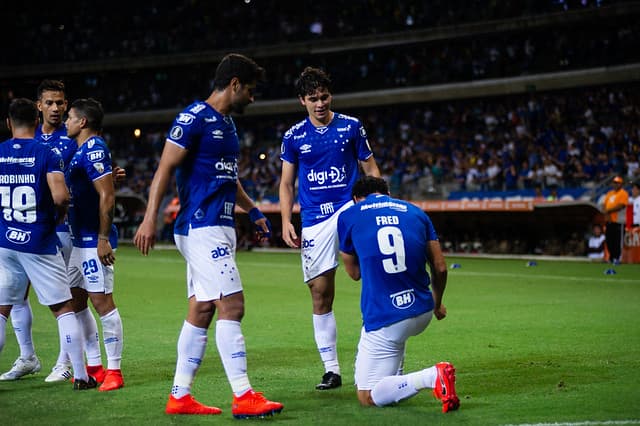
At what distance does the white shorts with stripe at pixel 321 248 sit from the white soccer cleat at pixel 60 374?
7.64ft

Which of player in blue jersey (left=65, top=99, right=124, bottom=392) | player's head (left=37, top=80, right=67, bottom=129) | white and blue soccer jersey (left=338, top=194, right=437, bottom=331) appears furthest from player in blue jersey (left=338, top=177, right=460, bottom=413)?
player's head (left=37, top=80, right=67, bottom=129)

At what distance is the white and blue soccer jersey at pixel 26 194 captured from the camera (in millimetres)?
7375

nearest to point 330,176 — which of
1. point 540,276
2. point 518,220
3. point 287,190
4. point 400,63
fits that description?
point 287,190

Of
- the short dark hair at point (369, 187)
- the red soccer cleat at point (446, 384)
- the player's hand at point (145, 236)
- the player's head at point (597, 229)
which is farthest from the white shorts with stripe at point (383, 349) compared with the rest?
the player's head at point (597, 229)

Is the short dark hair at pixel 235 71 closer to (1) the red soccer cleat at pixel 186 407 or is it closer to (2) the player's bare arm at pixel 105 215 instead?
(2) the player's bare arm at pixel 105 215

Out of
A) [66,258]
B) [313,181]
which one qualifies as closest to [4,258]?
[66,258]

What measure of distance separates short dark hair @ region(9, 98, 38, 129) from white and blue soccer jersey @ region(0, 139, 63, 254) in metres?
0.15

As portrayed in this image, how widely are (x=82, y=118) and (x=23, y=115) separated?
0.59 metres

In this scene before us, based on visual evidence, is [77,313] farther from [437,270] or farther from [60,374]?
[437,270]

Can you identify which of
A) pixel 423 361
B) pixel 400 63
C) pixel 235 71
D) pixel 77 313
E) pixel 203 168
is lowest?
pixel 423 361

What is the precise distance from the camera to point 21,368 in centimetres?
816

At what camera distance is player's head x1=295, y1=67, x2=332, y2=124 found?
26.7 feet

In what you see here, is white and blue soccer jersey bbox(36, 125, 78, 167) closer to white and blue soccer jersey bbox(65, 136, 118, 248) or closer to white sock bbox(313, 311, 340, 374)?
white and blue soccer jersey bbox(65, 136, 118, 248)

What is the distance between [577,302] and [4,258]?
9.57 meters
